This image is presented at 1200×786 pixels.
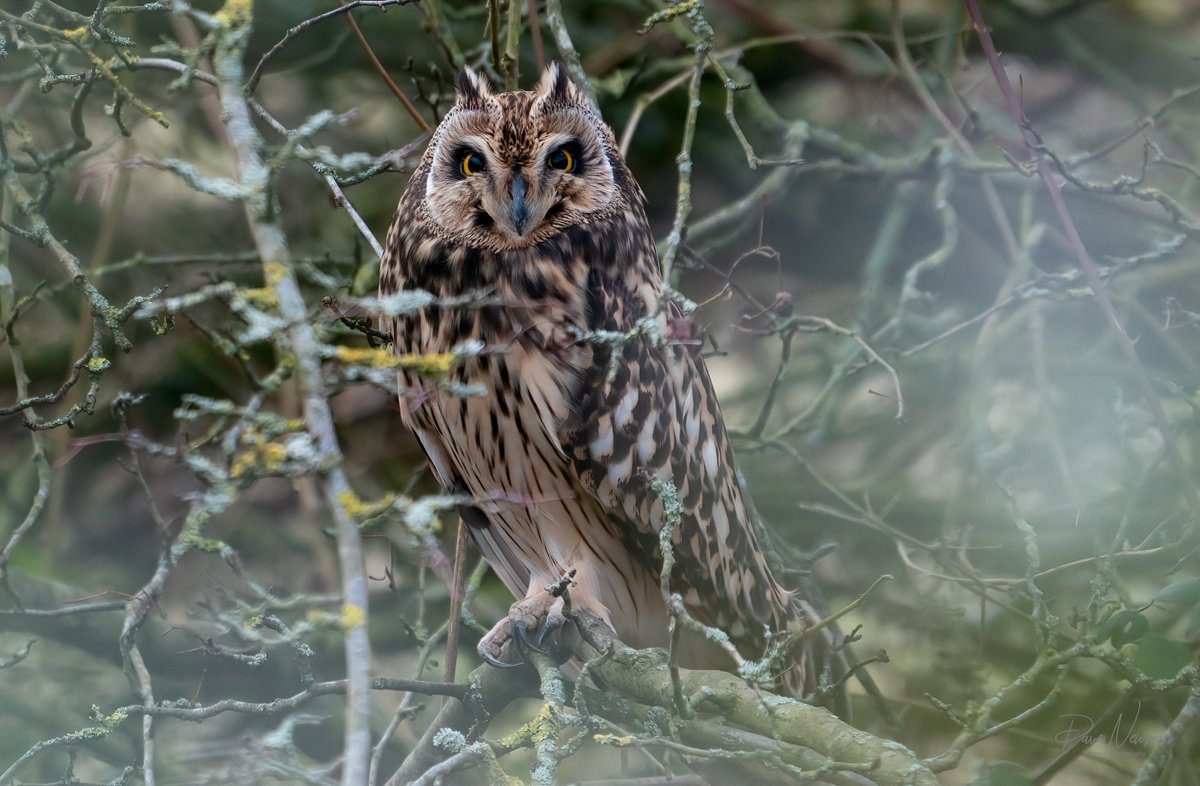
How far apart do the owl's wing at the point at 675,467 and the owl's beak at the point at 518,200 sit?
0.24 m

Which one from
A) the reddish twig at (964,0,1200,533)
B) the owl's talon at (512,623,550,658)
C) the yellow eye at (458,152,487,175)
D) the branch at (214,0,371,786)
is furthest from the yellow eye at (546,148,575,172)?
the branch at (214,0,371,786)

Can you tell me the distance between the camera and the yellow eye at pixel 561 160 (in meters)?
2.44

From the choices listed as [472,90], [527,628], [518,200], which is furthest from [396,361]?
[527,628]

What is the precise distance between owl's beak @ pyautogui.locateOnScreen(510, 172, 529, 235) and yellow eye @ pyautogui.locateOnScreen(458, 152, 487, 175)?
85 mm

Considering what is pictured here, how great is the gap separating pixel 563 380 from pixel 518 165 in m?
0.46

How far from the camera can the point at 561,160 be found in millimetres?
2469

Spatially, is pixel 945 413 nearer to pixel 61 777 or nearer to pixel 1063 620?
pixel 1063 620

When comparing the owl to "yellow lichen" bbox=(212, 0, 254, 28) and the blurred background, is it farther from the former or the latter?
"yellow lichen" bbox=(212, 0, 254, 28)

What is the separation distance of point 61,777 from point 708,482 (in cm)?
147

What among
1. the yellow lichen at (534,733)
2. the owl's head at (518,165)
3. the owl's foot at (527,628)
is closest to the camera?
the yellow lichen at (534,733)

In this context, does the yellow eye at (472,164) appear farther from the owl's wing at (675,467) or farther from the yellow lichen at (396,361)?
the yellow lichen at (396,361)

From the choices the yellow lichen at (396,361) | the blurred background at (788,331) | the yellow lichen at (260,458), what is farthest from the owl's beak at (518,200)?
the yellow lichen at (260,458)

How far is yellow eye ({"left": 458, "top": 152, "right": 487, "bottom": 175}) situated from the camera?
2438 mm

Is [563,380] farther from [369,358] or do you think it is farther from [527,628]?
[369,358]
